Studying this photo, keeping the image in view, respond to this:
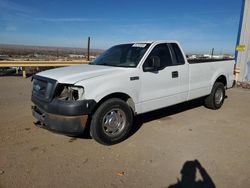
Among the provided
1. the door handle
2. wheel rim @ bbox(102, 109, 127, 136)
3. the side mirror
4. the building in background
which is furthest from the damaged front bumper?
the building in background

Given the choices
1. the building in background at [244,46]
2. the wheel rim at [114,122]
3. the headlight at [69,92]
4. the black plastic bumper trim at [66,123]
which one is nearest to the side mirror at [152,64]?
the wheel rim at [114,122]

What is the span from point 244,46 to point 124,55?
849cm

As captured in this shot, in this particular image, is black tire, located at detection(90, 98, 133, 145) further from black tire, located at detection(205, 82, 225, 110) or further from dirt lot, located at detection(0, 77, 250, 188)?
black tire, located at detection(205, 82, 225, 110)

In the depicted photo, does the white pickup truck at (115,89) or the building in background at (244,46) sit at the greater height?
the building in background at (244,46)

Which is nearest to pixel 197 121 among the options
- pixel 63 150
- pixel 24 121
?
pixel 63 150

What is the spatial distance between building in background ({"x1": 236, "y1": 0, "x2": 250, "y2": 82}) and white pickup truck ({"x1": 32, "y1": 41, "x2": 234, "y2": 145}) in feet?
21.8

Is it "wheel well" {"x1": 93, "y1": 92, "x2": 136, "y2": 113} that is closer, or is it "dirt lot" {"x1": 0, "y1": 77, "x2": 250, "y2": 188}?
"dirt lot" {"x1": 0, "y1": 77, "x2": 250, "y2": 188}

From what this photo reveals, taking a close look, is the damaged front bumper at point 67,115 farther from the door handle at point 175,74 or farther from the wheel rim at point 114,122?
the door handle at point 175,74

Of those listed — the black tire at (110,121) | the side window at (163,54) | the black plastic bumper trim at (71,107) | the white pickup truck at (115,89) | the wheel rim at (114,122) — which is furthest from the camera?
the side window at (163,54)

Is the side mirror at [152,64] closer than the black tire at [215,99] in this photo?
Yes

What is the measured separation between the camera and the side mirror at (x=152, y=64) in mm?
4574

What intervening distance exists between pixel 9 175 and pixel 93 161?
1.20m

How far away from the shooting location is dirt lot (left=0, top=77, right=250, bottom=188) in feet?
10.4

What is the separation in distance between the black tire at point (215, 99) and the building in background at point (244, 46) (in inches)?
203
